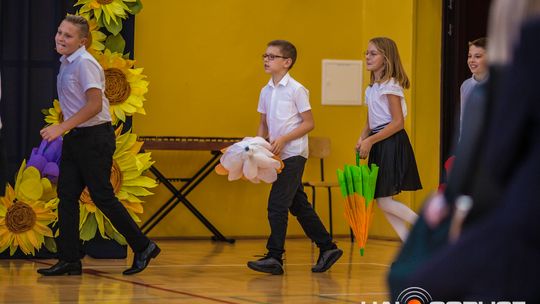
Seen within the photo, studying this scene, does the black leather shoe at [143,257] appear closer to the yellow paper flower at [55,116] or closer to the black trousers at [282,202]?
the black trousers at [282,202]

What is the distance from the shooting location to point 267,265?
19.9 feet

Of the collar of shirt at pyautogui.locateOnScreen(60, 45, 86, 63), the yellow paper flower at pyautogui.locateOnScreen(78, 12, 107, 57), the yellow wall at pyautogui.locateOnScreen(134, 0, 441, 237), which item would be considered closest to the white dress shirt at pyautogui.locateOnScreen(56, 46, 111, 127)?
the collar of shirt at pyautogui.locateOnScreen(60, 45, 86, 63)

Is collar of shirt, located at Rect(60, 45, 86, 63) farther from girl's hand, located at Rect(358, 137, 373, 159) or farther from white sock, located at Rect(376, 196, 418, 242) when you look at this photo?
white sock, located at Rect(376, 196, 418, 242)

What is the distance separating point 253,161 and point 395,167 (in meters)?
0.90

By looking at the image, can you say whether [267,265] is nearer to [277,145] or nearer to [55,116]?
[277,145]

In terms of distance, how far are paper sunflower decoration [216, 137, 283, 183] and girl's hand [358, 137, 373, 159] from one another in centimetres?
49

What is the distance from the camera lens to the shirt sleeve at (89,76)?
5.68 meters

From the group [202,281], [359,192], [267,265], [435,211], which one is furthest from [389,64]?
[435,211]

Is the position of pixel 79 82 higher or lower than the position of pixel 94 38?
lower

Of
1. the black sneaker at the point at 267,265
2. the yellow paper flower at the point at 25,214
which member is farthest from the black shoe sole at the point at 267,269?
the yellow paper flower at the point at 25,214

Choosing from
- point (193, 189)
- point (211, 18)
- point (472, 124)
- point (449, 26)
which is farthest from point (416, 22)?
point (472, 124)

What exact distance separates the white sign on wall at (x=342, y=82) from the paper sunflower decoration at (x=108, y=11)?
2596 millimetres

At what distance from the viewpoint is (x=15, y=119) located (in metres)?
6.88

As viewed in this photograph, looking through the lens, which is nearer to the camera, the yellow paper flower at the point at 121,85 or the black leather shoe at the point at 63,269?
the black leather shoe at the point at 63,269
